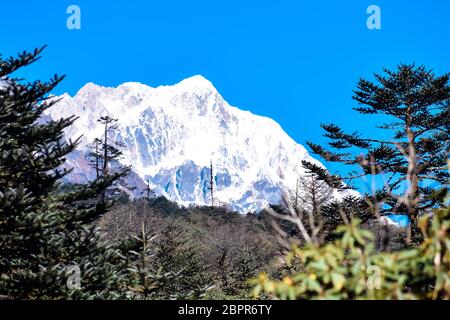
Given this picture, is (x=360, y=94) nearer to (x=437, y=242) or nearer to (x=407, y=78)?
(x=407, y=78)

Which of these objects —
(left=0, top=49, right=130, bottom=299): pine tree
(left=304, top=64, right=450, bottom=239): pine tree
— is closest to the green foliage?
(left=0, top=49, right=130, bottom=299): pine tree

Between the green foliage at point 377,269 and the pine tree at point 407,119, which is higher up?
the pine tree at point 407,119

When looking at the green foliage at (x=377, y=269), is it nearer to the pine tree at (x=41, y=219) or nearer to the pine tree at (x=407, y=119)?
the pine tree at (x=41, y=219)

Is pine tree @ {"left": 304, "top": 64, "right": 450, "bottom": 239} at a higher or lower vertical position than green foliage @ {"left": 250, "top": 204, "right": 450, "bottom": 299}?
higher

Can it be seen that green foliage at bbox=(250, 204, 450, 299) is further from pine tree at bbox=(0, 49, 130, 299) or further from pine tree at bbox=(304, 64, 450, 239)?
pine tree at bbox=(304, 64, 450, 239)

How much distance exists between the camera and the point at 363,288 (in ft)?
11.6

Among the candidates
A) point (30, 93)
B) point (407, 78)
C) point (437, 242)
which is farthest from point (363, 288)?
point (407, 78)

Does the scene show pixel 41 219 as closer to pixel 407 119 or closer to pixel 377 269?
pixel 377 269

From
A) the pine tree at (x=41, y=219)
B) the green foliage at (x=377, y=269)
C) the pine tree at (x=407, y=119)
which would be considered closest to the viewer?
the green foliage at (x=377, y=269)

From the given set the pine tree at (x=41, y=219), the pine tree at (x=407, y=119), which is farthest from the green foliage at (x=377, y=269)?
the pine tree at (x=407, y=119)

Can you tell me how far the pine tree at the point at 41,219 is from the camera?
753 centimetres

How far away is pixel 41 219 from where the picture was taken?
8.28m

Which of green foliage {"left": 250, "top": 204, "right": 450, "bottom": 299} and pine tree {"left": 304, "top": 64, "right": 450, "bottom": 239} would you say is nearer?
green foliage {"left": 250, "top": 204, "right": 450, "bottom": 299}

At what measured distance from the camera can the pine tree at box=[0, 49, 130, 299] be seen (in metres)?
7.53
